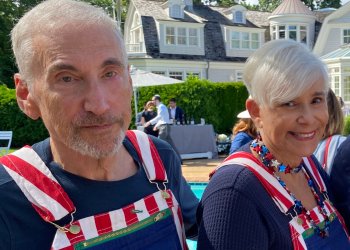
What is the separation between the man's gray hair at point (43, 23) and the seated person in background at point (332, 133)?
206cm

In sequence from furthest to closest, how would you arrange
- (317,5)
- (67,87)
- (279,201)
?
(317,5) → (279,201) → (67,87)

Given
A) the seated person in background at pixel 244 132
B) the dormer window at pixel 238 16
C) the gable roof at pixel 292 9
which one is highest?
the gable roof at pixel 292 9

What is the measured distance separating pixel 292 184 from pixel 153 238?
783 mm

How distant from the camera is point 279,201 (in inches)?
80.0

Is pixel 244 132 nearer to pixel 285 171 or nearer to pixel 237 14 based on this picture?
pixel 285 171

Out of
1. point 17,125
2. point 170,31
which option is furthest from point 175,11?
point 17,125

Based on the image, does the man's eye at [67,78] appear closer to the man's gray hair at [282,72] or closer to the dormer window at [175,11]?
the man's gray hair at [282,72]

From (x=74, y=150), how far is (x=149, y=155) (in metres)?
0.40

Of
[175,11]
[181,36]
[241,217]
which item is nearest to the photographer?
[241,217]

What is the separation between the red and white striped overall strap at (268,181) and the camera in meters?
2.03

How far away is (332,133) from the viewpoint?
3807 millimetres

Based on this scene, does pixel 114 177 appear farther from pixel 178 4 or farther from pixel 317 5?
pixel 317 5

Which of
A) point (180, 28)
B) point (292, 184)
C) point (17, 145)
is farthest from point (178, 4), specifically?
point (292, 184)

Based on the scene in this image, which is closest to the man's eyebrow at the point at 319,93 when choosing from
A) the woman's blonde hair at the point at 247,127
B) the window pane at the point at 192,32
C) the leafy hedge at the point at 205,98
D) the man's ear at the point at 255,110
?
the man's ear at the point at 255,110
